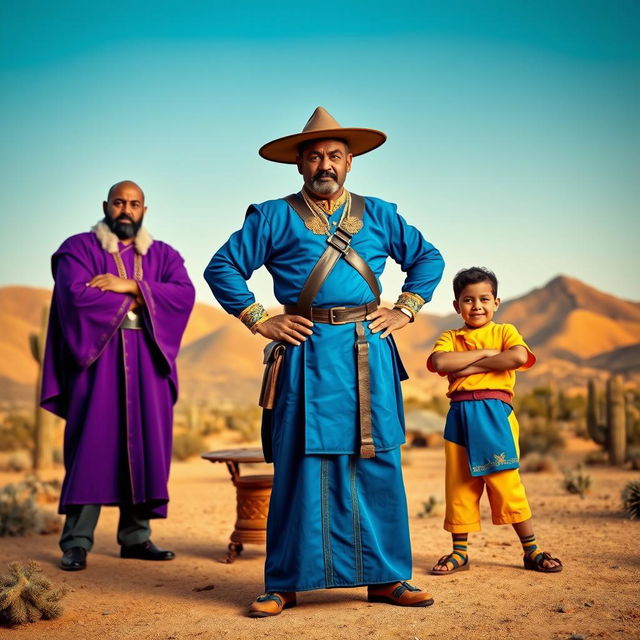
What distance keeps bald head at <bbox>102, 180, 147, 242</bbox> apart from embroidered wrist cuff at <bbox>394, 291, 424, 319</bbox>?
255 cm

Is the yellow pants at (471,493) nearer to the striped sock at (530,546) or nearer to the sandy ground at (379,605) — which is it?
the striped sock at (530,546)

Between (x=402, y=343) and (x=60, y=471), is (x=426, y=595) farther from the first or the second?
(x=402, y=343)

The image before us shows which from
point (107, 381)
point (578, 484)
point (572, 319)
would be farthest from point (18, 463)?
point (572, 319)

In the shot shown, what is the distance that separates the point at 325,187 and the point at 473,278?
126 centimetres

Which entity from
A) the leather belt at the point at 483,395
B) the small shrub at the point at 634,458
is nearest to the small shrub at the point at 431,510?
the leather belt at the point at 483,395

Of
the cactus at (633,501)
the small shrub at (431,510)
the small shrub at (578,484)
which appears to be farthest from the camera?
the small shrub at (578,484)

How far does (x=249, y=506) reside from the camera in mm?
6984

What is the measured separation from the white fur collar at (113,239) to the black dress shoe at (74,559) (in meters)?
2.26

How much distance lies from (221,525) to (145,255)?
11.3 ft

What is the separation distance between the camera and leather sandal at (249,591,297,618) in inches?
191

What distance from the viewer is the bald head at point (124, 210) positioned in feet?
22.5

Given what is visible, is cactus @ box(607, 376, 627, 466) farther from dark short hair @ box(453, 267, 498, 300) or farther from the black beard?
the black beard

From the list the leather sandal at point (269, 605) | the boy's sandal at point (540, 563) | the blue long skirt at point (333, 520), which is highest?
the blue long skirt at point (333, 520)

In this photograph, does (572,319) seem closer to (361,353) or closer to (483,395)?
(483,395)
